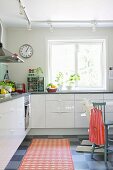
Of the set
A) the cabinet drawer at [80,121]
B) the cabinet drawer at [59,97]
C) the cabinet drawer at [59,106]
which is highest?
the cabinet drawer at [59,97]

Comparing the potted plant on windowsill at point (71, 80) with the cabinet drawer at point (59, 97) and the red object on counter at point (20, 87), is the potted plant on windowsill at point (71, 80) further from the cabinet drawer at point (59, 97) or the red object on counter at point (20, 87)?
the red object on counter at point (20, 87)

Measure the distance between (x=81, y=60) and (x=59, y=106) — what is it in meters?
1.40

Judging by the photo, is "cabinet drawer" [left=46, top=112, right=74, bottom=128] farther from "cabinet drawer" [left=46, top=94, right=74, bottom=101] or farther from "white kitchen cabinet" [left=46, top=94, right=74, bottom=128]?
"cabinet drawer" [left=46, top=94, right=74, bottom=101]

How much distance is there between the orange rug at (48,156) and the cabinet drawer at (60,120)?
54 centimetres

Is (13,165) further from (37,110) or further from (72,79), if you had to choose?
(72,79)

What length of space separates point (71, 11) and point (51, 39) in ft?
4.62

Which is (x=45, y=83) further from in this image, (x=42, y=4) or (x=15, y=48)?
(x=42, y=4)

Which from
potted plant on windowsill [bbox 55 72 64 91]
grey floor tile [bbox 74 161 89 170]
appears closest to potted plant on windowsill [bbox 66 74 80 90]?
potted plant on windowsill [bbox 55 72 64 91]

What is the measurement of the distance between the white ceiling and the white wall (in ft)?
0.99

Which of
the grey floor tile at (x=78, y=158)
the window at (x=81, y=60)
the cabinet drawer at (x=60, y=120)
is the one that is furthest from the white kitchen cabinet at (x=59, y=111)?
the grey floor tile at (x=78, y=158)

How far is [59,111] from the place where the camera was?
5.32 m

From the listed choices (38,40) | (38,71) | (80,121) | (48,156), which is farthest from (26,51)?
(48,156)

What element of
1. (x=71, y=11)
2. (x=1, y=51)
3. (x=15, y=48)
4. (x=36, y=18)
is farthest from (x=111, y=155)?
(x=15, y=48)

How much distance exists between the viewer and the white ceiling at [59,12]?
4.05 m
